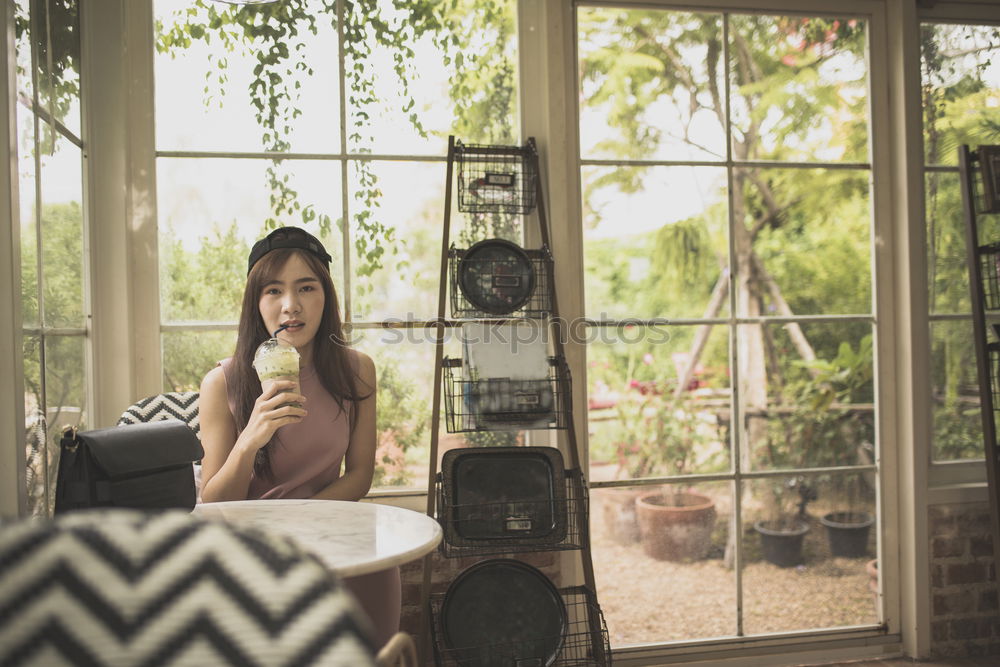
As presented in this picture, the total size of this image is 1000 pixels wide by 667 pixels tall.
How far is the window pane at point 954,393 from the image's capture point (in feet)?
8.59

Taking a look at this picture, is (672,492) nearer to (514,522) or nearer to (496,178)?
(514,522)

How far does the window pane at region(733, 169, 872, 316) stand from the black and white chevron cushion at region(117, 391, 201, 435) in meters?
1.85

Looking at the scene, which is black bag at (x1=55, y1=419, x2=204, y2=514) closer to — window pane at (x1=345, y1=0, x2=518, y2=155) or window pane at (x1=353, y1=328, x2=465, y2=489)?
window pane at (x1=353, y1=328, x2=465, y2=489)

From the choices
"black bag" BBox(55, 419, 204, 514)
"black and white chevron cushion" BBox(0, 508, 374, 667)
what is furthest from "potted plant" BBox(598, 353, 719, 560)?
"black and white chevron cushion" BBox(0, 508, 374, 667)

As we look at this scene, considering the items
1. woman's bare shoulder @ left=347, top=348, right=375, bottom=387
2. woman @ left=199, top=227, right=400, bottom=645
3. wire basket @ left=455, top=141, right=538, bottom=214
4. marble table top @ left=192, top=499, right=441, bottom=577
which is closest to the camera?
marble table top @ left=192, top=499, right=441, bottom=577

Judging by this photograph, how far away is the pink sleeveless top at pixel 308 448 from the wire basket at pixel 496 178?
29.9 inches

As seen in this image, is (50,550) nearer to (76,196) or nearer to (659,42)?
(76,196)

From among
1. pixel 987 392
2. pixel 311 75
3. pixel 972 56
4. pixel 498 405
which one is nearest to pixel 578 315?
pixel 498 405

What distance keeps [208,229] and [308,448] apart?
0.87 metres

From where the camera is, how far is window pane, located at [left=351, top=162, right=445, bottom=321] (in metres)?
2.33

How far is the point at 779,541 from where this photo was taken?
2.56 meters

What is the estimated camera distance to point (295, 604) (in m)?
0.62

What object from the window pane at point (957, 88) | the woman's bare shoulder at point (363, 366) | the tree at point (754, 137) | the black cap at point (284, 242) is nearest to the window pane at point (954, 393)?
the tree at point (754, 137)

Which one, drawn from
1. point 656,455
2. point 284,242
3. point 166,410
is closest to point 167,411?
point 166,410
